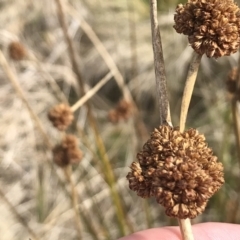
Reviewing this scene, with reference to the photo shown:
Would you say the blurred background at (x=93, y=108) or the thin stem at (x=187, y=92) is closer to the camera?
the thin stem at (x=187, y=92)

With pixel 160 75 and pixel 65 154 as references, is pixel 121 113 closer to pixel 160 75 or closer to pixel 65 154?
pixel 65 154

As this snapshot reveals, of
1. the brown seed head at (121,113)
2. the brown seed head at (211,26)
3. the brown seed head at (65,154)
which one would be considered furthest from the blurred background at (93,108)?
the brown seed head at (211,26)

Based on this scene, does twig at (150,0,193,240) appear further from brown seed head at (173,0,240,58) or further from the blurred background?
the blurred background

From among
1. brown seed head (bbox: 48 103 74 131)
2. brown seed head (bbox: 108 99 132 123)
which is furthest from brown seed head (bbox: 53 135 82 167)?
brown seed head (bbox: 108 99 132 123)

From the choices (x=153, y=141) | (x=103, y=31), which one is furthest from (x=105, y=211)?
(x=153, y=141)

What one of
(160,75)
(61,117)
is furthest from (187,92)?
(61,117)

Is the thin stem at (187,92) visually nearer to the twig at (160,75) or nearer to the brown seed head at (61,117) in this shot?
the twig at (160,75)

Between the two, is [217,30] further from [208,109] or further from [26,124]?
[26,124]
